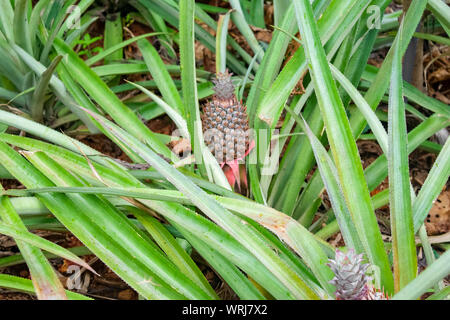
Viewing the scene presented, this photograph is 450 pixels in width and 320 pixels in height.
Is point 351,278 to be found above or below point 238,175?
below

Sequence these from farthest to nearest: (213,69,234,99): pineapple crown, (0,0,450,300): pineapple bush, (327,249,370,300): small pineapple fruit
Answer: (213,69,234,99): pineapple crown < (0,0,450,300): pineapple bush < (327,249,370,300): small pineapple fruit

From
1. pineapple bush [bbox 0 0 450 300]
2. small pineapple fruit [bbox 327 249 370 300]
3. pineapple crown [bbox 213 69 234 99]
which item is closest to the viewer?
small pineapple fruit [bbox 327 249 370 300]

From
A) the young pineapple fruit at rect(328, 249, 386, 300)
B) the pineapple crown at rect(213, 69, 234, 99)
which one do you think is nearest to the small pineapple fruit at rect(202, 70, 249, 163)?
the pineapple crown at rect(213, 69, 234, 99)

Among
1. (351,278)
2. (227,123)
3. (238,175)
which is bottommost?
(351,278)

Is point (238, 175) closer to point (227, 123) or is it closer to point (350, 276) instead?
point (227, 123)

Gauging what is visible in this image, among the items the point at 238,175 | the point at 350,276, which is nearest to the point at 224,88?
the point at 238,175

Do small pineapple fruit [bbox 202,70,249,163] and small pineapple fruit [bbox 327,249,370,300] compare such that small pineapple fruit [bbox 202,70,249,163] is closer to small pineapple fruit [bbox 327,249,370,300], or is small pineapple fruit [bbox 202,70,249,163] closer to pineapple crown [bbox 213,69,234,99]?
pineapple crown [bbox 213,69,234,99]
